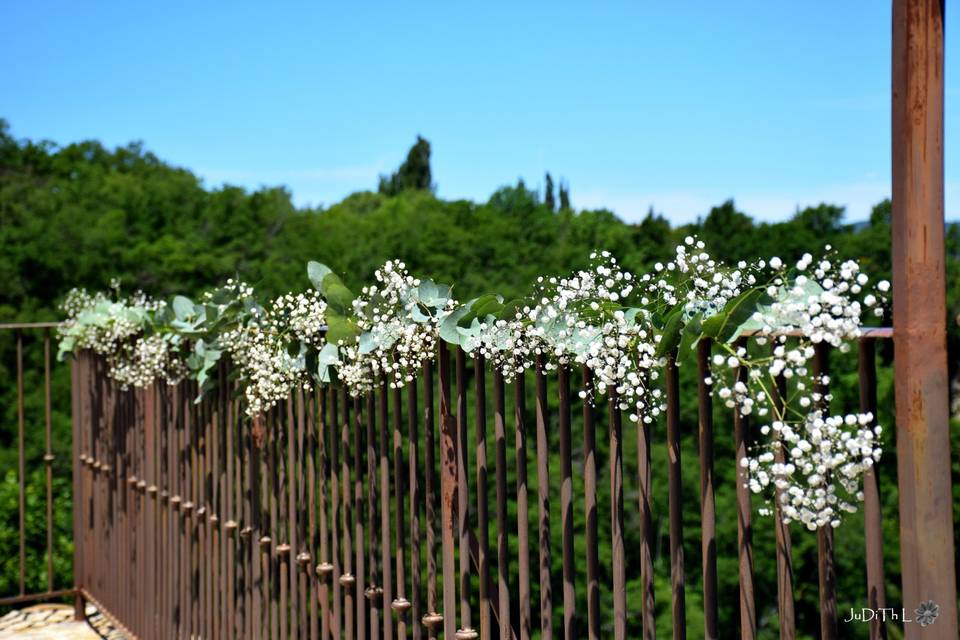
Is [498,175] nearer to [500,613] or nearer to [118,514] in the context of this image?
[118,514]

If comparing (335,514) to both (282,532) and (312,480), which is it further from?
(282,532)

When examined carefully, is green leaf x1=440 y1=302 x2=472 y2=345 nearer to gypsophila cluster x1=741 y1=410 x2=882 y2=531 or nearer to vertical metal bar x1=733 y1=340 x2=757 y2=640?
vertical metal bar x1=733 y1=340 x2=757 y2=640

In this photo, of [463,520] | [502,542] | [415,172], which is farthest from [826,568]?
[415,172]

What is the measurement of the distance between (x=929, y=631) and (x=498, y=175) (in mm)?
27630

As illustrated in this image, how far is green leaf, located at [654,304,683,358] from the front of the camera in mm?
1763

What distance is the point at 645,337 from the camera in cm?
184

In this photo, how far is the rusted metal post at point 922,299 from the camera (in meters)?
1.48

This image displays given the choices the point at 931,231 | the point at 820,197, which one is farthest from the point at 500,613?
the point at 820,197

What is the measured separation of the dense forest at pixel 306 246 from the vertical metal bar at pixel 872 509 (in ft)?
54.9

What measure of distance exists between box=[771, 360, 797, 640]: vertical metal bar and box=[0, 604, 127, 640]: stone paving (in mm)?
3657

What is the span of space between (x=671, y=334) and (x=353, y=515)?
1.60 meters

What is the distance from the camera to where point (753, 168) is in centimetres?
2900

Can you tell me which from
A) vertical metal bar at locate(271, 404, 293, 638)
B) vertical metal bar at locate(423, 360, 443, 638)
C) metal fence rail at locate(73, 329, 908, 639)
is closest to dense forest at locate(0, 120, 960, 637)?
metal fence rail at locate(73, 329, 908, 639)

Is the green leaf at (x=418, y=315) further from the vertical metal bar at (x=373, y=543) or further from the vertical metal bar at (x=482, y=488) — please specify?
the vertical metal bar at (x=373, y=543)
